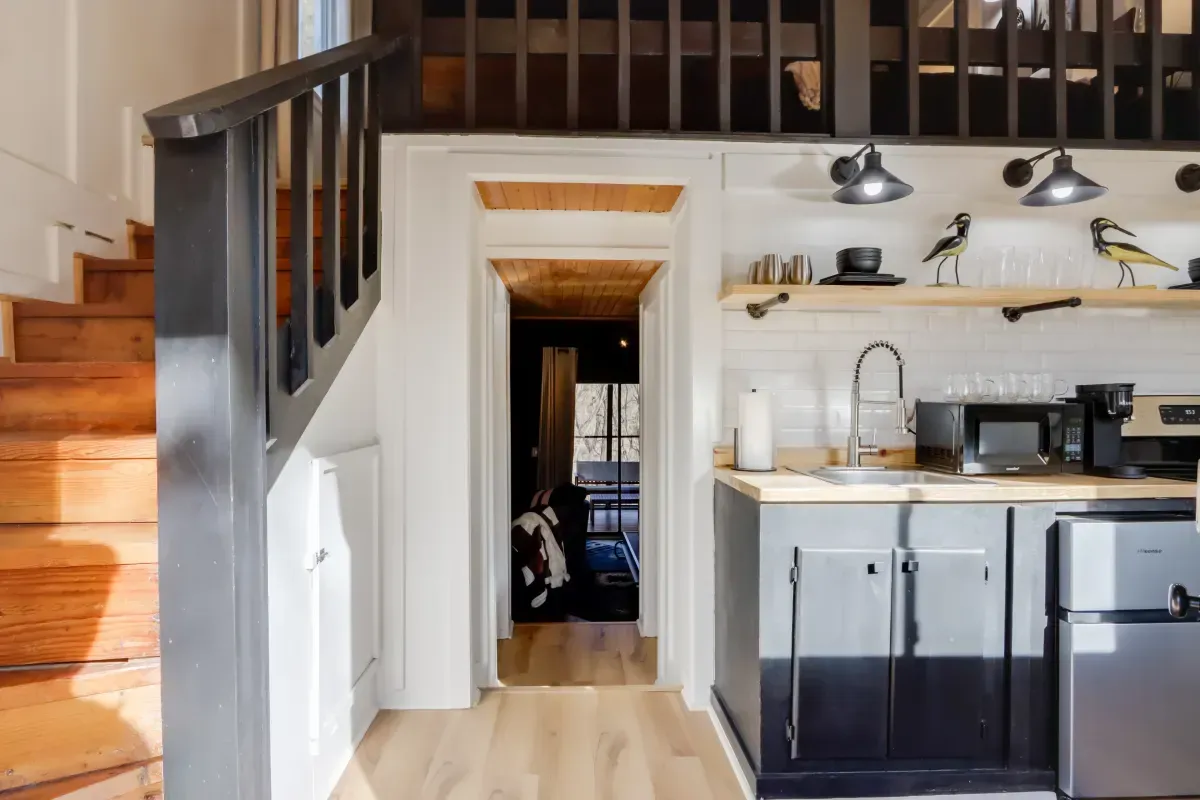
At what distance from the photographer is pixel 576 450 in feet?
24.9

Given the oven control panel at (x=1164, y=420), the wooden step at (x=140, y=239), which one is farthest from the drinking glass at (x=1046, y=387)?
the wooden step at (x=140, y=239)

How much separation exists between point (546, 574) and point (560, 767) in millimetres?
2392

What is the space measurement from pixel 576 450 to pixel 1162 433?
574 centimetres

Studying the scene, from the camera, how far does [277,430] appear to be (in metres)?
1.55

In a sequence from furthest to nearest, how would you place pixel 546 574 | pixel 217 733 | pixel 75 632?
pixel 546 574 < pixel 75 632 < pixel 217 733

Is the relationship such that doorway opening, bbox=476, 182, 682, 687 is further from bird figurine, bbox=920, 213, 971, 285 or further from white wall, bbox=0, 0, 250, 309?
white wall, bbox=0, 0, 250, 309

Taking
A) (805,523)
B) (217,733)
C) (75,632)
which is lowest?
(217,733)

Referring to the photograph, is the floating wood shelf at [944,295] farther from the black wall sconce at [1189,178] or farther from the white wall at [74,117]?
the white wall at [74,117]

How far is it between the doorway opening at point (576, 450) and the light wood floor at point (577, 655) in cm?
1

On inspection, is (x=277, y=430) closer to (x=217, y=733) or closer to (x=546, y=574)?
(x=217, y=733)

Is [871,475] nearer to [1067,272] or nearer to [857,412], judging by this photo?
[857,412]

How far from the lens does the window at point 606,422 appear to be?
24.0ft

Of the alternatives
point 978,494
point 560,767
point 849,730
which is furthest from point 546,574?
point 978,494

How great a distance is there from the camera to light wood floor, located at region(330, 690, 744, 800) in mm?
2045
